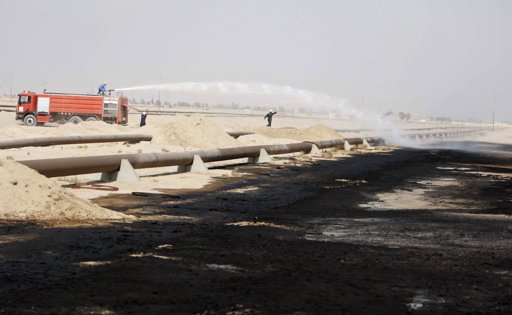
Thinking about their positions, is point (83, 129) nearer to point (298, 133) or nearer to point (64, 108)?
point (64, 108)

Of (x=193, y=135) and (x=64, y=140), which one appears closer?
(x=64, y=140)

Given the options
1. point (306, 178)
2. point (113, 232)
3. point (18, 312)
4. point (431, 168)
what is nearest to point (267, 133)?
point (431, 168)

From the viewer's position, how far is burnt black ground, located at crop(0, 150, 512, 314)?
6.11 m

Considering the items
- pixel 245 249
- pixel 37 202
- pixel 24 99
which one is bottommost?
pixel 245 249

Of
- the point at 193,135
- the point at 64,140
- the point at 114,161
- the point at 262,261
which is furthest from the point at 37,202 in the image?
the point at 193,135

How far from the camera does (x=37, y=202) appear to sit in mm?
11383

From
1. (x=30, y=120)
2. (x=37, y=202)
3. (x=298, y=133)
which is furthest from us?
(x=298, y=133)

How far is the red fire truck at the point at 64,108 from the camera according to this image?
5903 cm

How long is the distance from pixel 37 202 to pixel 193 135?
1241 inches

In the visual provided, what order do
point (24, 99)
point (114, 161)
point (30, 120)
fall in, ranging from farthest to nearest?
point (24, 99) → point (30, 120) → point (114, 161)

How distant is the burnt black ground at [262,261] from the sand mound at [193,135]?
26.9 meters

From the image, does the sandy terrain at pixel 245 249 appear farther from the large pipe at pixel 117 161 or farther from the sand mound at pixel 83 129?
the sand mound at pixel 83 129

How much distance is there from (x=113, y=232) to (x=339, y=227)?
3399 mm

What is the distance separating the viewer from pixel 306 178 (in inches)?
886
